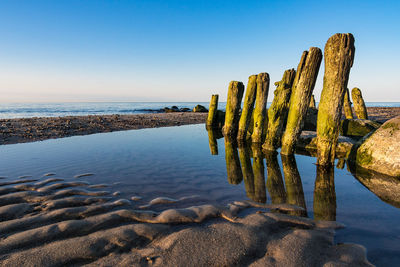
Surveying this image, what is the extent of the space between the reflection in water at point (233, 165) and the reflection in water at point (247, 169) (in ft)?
0.43

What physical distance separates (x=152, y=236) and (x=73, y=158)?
490 cm

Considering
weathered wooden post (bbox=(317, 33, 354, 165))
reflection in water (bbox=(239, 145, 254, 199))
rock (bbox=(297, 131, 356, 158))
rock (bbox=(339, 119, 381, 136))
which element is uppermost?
weathered wooden post (bbox=(317, 33, 354, 165))

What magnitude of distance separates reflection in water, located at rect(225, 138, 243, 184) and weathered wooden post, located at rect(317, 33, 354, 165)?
2316 mm

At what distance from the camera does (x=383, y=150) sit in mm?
4766

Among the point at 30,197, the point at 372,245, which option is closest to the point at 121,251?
the point at 30,197

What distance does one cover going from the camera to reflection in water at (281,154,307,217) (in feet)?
10.9

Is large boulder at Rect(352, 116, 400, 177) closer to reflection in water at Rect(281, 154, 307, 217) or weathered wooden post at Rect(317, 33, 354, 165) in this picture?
weathered wooden post at Rect(317, 33, 354, 165)

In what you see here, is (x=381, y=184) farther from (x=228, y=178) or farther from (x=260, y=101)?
(x=260, y=101)

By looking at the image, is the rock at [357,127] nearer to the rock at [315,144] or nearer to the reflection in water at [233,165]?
the rock at [315,144]

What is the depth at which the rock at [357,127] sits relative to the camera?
880 centimetres

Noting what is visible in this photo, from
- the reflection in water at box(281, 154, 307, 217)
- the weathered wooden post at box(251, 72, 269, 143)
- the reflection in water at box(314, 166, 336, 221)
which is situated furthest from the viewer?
the weathered wooden post at box(251, 72, 269, 143)

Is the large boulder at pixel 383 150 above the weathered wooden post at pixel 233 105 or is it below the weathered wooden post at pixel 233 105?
below

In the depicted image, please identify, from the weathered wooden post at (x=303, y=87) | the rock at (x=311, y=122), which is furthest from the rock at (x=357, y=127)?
the weathered wooden post at (x=303, y=87)

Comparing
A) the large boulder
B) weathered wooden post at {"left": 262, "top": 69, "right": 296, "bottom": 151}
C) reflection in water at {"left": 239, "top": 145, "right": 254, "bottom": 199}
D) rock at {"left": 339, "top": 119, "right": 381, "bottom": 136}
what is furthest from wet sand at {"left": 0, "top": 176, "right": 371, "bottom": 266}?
rock at {"left": 339, "top": 119, "right": 381, "bottom": 136}
